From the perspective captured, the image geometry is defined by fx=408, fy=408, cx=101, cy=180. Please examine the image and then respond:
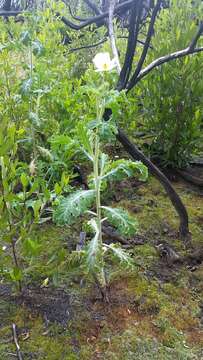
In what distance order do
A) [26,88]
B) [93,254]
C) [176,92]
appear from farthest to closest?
[176,92]
[26,88]
[93,254]

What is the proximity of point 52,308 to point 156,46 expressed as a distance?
269 centimetres

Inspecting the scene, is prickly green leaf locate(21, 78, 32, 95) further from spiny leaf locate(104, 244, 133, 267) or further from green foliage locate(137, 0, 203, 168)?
green foliage locate(137, 0, 203, 168)

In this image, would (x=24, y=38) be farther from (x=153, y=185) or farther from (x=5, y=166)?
(x=153, y=185)

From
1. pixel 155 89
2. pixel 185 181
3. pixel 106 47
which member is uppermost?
pixel 106 47

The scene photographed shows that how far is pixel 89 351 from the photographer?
183 centimetres

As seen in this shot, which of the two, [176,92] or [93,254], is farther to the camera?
[176,92]

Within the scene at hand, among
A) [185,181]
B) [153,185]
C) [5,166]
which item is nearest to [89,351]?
[5,166]

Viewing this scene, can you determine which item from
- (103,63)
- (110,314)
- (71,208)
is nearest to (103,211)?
(71,208)

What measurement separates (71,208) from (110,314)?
63 cm

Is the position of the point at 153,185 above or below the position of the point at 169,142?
below

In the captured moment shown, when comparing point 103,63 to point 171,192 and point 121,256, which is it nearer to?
point 121,256

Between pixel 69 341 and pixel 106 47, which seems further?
pixel 106 47

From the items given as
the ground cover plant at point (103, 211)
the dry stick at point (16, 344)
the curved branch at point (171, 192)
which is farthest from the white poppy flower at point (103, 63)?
the dry stick at point (16, 344)

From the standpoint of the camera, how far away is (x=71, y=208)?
69.7 inches
